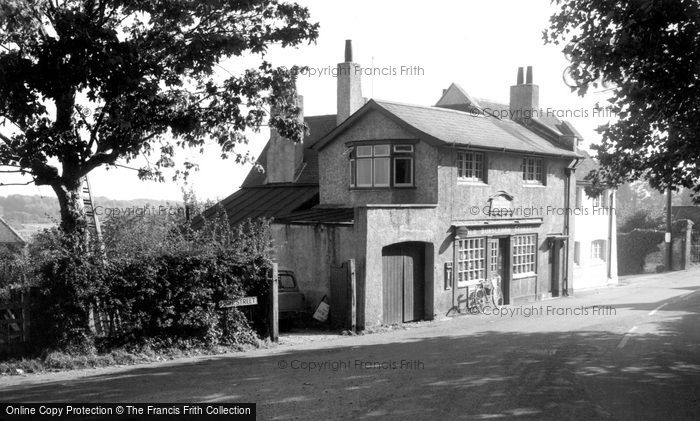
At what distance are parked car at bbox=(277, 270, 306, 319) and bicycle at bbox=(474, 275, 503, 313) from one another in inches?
284

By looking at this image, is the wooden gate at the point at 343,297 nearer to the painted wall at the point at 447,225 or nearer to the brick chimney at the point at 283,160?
the painted wall at the point at 447,225

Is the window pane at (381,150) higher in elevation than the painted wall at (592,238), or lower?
higher

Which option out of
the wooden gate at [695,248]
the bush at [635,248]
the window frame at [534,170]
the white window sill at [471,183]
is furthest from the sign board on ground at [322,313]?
the wooden gate at [695,248]

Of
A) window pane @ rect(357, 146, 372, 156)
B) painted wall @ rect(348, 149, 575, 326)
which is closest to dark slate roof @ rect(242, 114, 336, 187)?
window pane @ rect(357, 146, 372, 156)

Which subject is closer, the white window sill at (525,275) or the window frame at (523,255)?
the window frame at (523,255)

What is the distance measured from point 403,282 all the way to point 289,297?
4.01 meters

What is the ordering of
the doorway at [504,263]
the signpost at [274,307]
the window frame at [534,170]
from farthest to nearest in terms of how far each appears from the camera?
the window frame at [534,170] → the doorway at [504,263] → the signpost at [274,307]

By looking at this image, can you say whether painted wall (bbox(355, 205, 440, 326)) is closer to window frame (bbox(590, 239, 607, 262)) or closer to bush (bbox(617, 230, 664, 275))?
window frame (bbox(590, 239, 607, 262))

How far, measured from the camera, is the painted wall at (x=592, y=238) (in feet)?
112

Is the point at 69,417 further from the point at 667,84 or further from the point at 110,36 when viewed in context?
the point at 667,84

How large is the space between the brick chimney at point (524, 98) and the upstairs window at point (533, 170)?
4.69 metres

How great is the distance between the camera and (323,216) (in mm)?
22391

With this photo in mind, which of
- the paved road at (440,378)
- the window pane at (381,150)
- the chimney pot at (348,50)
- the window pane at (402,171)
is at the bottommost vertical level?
the paved road at (440,378)

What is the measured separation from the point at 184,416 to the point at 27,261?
673cm
